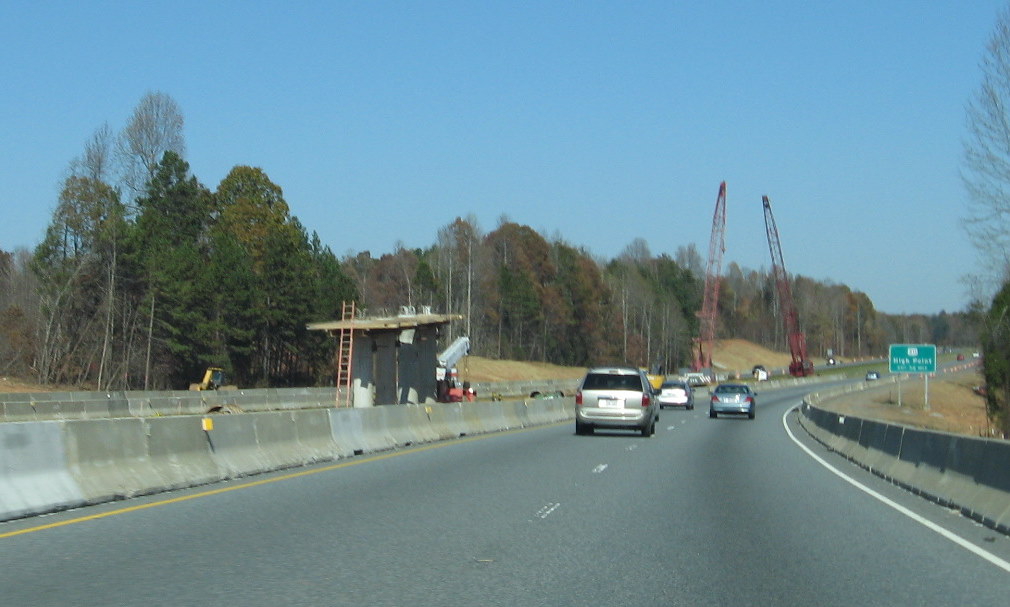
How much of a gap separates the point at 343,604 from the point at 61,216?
71.3 metres

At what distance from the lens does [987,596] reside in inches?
339

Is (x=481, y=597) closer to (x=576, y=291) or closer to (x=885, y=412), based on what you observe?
(x=885, y=412)

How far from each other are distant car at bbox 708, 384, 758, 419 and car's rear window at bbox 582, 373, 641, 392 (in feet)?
62.8

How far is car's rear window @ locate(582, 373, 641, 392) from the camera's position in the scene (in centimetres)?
2989

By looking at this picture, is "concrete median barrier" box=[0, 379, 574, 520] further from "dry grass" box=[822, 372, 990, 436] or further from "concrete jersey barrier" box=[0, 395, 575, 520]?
"dry grass" box=[822, 372, 990, 436]

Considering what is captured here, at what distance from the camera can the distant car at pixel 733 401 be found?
4825 centimetres

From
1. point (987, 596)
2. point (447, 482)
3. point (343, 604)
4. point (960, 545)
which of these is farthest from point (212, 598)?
point (447, 482)

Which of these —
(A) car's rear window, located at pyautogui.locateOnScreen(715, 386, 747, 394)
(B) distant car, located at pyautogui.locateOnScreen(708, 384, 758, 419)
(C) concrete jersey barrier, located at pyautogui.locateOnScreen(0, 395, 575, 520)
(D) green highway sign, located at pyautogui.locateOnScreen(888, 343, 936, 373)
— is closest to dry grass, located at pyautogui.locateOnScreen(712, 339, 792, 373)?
(D) green highway sign, located at pyautogui.locateOnScreen(888, 343, 936, 373)

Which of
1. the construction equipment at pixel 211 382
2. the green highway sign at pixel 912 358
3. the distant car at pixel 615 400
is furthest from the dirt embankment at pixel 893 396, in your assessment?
the distant car at pixel 615 400

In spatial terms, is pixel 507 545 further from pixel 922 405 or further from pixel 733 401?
pixel 922 405

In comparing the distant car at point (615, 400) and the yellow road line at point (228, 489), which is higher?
the distant car at point (615, 400)

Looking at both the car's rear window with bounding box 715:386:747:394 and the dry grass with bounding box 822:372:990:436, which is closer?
the car's rear window with bounding box 715:386:747:394

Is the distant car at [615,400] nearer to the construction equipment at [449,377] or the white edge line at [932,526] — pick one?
the white edge line at [932,526]

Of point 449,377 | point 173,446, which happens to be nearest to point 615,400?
point 173,446
